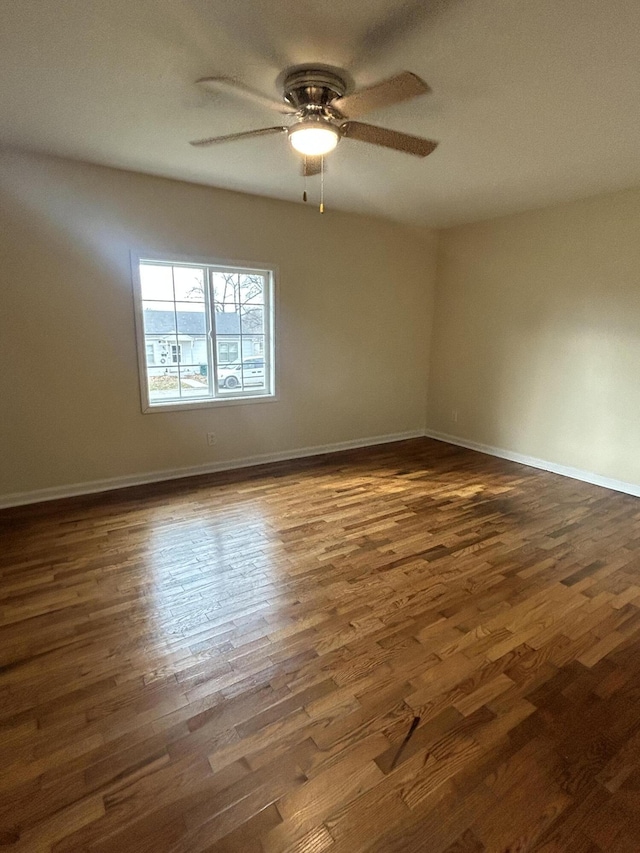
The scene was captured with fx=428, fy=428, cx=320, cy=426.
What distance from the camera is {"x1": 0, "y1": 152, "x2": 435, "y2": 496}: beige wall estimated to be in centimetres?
321

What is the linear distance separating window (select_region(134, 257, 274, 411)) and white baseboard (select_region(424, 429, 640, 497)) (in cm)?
247

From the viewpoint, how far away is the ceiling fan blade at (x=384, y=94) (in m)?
1.67

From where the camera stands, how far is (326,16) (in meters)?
1.69

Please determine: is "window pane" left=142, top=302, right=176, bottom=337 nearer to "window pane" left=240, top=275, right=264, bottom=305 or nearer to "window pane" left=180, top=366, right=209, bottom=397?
"window pane" left=180, top=366, right=209, bottom=397

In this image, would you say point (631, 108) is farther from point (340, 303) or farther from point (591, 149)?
point (340, 303)

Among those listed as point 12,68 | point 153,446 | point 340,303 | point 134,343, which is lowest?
point 153,446

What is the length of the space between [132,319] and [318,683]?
3.14 m

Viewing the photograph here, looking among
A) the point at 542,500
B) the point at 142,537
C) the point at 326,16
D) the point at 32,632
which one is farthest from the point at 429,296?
the point at 32,632

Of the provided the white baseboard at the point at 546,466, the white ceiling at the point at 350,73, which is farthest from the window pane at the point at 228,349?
the white baseboard at the point at 546,466

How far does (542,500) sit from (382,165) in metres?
2.96

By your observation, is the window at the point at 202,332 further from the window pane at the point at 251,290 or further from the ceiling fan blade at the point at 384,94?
the ceiling fan blade at the point at 384,94

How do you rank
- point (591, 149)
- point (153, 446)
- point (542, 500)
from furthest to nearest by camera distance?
point (153, 446) < point (542, 500) < point (591, 149)

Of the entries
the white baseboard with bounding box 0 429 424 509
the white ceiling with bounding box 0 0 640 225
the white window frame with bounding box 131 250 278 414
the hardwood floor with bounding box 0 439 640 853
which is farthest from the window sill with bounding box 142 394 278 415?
the white ceiling with bounding box 0 0 640 225

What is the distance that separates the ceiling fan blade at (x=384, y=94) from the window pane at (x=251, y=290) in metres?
2.31
